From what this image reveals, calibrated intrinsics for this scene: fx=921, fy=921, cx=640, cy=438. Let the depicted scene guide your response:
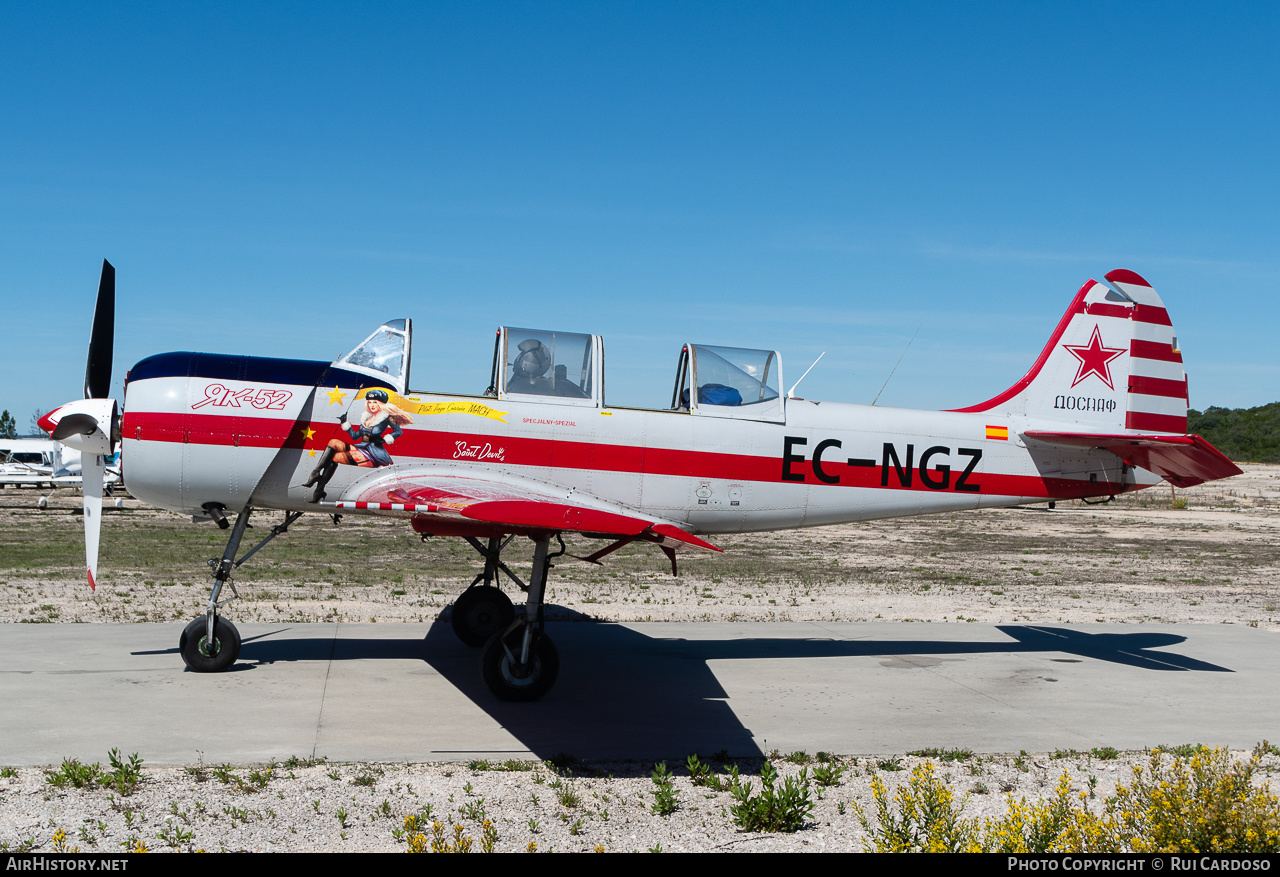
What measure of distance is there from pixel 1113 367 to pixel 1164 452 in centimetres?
124

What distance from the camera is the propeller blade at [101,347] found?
29.5ft

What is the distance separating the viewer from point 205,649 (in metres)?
8.84

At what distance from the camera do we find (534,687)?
8297 mm

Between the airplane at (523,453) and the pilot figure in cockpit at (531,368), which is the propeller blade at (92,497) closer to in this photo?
the airplane at (523,453)

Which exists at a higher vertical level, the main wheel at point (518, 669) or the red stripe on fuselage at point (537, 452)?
the red stripe on fuselage at point (537, 452)

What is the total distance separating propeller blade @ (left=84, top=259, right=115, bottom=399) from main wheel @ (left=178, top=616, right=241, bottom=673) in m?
2.48

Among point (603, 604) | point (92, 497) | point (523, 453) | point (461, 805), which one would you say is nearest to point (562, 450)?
point (523, 453)

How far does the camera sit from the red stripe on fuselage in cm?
859

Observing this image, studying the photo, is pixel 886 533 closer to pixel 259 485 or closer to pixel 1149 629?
pixel 1149 629

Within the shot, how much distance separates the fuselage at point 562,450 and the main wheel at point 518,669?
151 centimetres

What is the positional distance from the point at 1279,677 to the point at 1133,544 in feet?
59.6

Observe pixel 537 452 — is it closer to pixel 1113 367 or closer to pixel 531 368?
pixel 531 368

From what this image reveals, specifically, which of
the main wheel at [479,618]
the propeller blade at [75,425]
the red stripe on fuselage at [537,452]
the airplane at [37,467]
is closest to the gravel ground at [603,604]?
the airplane at [37,467]

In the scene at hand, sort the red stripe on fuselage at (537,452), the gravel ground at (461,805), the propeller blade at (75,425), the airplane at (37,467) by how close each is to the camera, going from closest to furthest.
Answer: the gravel ground at (461,805) < the propeller blade at (75,425) < the red stripe on fuselage at (537,452) < the airplane at (37,467)
